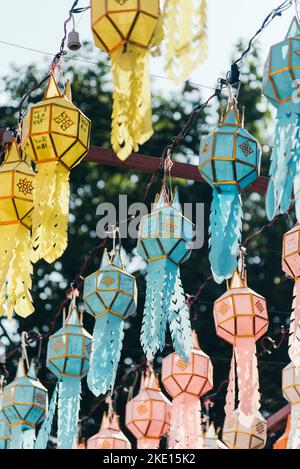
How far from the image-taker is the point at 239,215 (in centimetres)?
409

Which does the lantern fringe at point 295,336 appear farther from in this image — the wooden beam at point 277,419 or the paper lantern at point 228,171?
the wooden beam at point 277,419

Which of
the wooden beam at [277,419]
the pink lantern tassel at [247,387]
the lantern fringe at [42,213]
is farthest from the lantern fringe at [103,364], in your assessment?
the wooden beam at [277,419]

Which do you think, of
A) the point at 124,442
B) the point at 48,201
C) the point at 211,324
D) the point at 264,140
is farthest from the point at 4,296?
the point at 264,140

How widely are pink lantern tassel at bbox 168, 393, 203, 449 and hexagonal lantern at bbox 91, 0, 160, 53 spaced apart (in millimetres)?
2098

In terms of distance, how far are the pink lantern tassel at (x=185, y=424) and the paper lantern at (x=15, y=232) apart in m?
1.01

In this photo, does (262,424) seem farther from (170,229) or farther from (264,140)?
(264,140)

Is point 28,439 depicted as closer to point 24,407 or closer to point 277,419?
point 24,407

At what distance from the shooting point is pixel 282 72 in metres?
3.82

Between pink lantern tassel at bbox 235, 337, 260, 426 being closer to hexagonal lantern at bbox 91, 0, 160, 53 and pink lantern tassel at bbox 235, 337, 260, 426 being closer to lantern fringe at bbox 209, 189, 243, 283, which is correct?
lantern fringe at bbox 209, 189, 243, 283

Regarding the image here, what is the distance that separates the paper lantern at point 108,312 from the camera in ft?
15.1

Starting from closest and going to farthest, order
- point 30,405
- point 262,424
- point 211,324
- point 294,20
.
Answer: point 294,20 → point 262,424 → point 30,405 → point 211,324

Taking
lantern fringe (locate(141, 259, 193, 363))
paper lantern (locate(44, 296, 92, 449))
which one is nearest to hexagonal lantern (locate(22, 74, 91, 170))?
lantern fringe (locate(141, 259, 193, 363))

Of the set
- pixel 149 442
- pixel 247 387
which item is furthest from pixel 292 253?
pixel 149 442

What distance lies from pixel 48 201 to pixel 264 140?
26.2 ft
